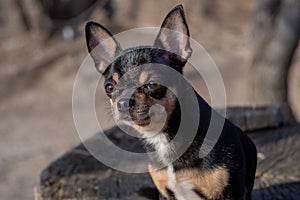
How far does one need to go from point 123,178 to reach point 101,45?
0.98 meters

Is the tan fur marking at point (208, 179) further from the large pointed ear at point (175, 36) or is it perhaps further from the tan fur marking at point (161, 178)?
the large pointed ear at point (175, 36)

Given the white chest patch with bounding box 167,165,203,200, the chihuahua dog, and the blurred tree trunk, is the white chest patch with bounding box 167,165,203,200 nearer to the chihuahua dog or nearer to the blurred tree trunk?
the chihuahua dog

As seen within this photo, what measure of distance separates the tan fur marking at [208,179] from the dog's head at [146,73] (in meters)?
0.25

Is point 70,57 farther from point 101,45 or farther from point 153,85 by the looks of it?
point 153,85

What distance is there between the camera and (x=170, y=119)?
2.71 metres

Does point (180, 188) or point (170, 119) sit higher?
point (170, 119)

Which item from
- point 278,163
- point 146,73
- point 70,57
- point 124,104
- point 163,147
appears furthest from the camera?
point 70,57

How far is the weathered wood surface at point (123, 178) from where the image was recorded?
133 inches

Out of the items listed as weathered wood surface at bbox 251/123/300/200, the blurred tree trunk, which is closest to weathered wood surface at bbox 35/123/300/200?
weathered wood surface at bbox 251/123/300/200

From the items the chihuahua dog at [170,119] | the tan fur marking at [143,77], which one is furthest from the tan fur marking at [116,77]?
the tan fur marking at [143,77]

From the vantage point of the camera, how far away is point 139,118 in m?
2.67

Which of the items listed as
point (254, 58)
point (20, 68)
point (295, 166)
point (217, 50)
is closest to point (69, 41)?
point (20, 68)

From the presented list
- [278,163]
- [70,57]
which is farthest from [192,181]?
[70,57]

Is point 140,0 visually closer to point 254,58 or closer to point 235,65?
point 235,65
